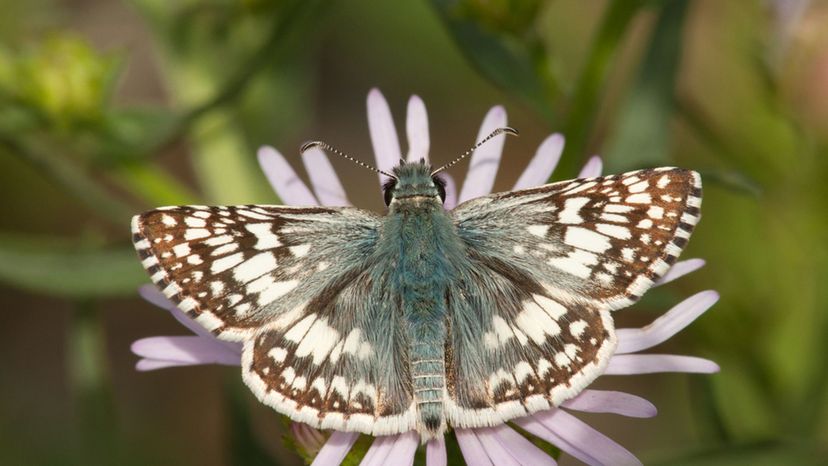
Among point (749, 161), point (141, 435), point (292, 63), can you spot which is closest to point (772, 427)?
point (749, 161)

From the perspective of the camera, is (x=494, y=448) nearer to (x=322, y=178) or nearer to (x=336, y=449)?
(x=336, y=449)

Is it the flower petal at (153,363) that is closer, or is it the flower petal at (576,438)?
the flower petal at (576,438)

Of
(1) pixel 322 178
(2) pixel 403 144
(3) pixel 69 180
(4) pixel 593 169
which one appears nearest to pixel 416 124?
(1) pixel 322 178

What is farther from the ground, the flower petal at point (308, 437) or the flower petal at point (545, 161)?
the flower petal at point (545, 161)

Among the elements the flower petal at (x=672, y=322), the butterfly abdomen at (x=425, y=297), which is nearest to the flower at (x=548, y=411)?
the flower petal at (x=672, y=322)

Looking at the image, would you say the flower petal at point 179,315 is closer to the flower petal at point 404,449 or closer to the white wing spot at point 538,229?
the flower petal at point 404,449

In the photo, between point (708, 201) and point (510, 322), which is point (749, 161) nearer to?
point (708, 201)

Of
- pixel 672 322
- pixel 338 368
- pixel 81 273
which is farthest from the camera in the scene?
pixel 81 273
